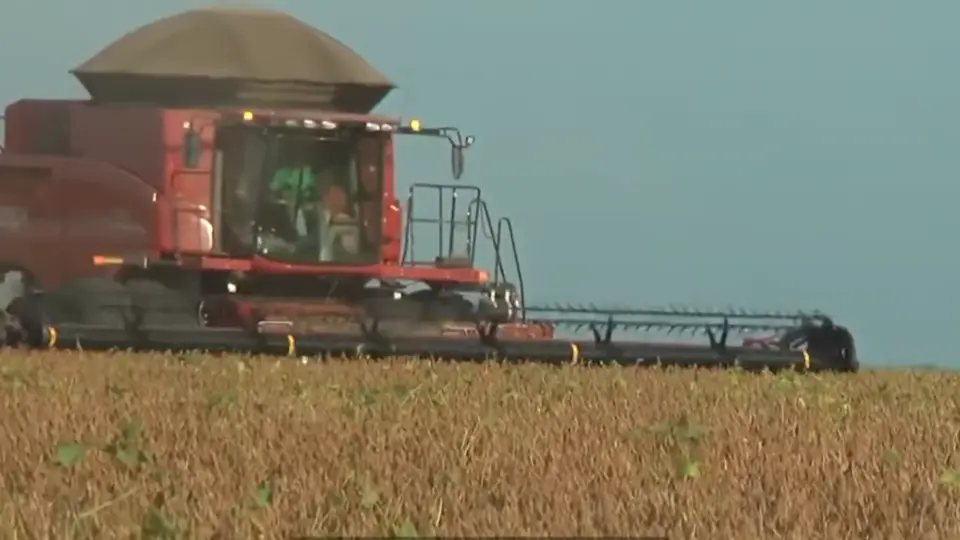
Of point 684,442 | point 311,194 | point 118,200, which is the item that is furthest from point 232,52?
point 684,442

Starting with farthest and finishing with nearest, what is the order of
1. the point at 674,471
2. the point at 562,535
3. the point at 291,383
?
the point at 291,383, the point at 674,471, the point at 562,535

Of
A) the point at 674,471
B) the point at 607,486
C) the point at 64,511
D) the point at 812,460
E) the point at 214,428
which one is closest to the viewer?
the point at 64,511

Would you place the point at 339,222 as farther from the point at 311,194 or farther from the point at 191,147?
the point at 191,147

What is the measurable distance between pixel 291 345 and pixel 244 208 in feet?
8.59

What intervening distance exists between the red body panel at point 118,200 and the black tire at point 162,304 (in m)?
0.34

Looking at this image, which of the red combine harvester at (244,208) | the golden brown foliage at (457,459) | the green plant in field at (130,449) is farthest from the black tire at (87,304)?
the green plant in field at (130,449)

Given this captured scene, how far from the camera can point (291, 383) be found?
37.2ft

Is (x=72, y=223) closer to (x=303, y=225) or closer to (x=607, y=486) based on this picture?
(x=303, y=225)

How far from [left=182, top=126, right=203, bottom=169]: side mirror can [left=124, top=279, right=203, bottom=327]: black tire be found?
935mm

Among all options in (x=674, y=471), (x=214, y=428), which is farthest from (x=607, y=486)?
(x=214, y=428)

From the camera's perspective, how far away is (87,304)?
1579 cm

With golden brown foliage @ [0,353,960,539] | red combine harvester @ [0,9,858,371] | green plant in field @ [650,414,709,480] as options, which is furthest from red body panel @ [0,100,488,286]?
green plant in field @ [650,414,709,480]

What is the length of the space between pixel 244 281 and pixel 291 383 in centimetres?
574

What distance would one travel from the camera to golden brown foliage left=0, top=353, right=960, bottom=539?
17.4 feet
